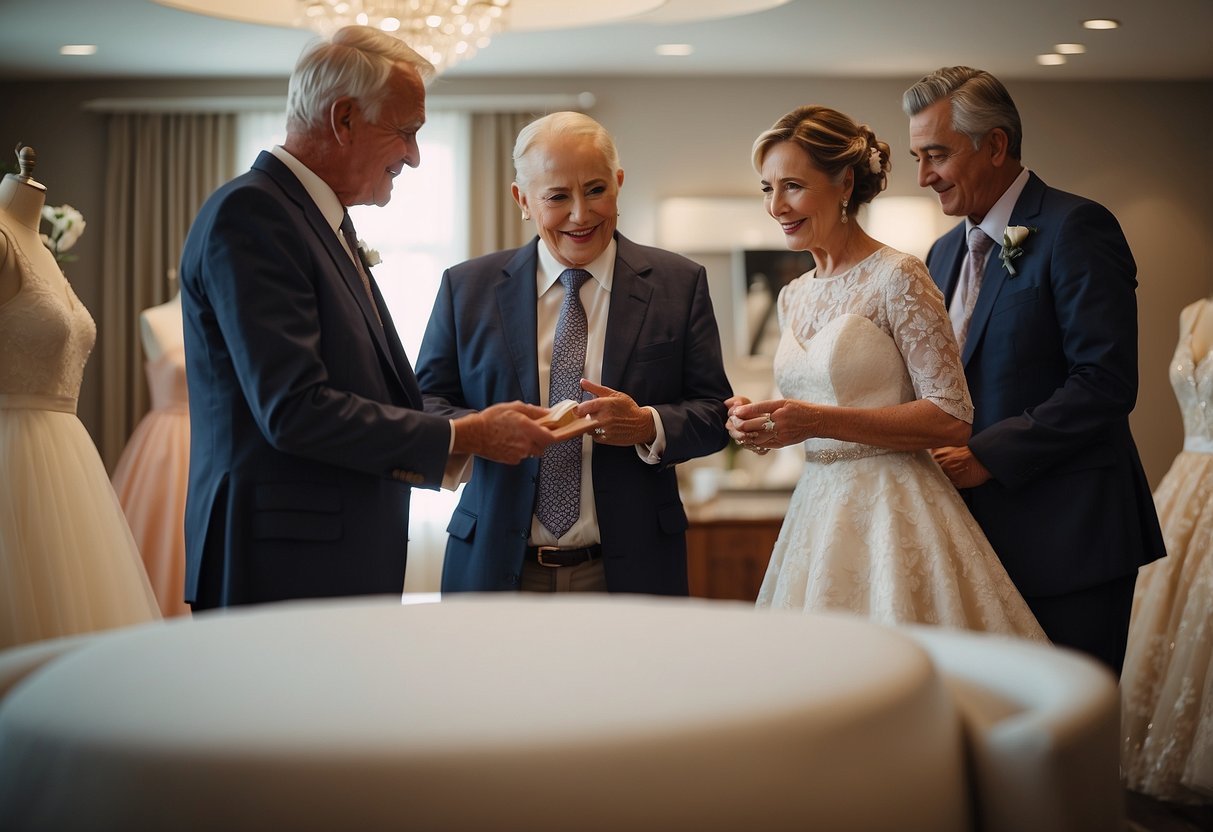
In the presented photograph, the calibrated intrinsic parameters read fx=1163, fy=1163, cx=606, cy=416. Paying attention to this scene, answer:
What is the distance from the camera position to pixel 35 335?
2.84 meters

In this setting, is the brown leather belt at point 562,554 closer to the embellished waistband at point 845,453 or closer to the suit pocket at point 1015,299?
the embellished waistband at point 845,453

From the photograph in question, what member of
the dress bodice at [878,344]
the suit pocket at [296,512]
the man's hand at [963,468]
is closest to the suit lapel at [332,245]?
the suit pocket at [296,512]

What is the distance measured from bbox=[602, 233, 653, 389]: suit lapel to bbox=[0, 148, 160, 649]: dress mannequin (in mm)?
1415

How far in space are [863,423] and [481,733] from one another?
75.8 inches

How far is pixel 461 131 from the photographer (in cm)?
767

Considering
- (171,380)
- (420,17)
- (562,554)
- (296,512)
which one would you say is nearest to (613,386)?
(562,554)

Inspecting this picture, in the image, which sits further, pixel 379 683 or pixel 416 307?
pixel 416 307

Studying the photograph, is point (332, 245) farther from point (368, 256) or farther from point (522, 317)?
point (522, 317)

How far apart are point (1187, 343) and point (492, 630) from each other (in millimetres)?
4402

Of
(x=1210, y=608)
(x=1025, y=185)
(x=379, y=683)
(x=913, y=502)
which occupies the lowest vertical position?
(x=1210, y=608)

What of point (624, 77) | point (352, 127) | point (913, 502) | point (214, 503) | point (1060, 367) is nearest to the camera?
point (214, 503)

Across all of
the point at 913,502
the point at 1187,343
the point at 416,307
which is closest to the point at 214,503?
the point at 913,502

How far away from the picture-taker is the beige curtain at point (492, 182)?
301 inches

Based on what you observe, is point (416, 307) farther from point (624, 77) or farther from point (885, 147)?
point (885, 147)
